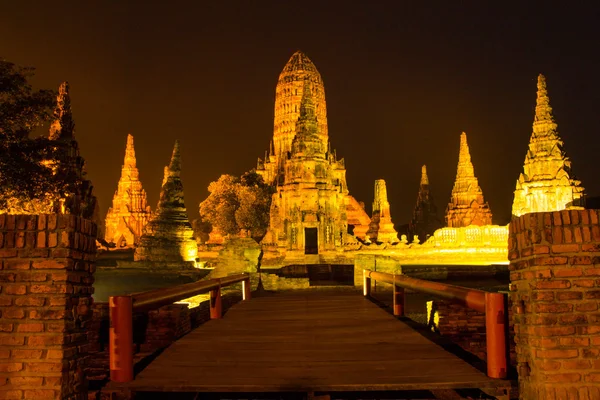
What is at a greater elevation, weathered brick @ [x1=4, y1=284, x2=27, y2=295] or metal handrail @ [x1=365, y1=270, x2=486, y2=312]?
weathered brick @ [x1=4, y1=284, x2=27, y2=295]

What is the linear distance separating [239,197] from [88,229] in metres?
48.3

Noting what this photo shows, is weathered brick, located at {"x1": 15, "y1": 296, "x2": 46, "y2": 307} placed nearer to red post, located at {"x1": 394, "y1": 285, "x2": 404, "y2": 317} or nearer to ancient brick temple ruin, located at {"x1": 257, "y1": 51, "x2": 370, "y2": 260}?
red post, located at {"x1": 394, "y1": 285, "x2": 404, "y2": 317}

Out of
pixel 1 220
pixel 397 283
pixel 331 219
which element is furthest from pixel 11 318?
pixel 331 219

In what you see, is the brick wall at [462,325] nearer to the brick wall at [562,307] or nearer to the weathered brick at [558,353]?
the brick wall at [562,307]

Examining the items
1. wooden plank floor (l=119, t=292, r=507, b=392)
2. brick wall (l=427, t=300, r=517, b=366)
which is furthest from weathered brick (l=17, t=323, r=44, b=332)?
brick wall (l=427, t=300, r=517, b=366)

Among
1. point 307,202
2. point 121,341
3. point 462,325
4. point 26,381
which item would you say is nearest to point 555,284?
point 121,341

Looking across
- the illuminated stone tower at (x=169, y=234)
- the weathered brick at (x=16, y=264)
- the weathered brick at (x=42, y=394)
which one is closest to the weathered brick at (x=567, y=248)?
the weathered brick at (x=42, y=394)

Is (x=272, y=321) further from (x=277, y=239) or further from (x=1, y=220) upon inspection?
(x=277, y=239)

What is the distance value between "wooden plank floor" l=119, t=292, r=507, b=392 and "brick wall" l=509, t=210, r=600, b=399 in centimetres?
48

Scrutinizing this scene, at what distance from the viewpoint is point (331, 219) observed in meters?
36.6

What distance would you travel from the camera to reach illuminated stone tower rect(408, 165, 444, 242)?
62750 mm

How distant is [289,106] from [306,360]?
198 feet

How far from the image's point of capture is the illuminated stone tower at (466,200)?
49.4 metres

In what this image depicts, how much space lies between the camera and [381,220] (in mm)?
49188
